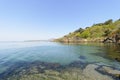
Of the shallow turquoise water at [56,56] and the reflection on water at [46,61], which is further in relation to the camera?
the shallow turquoise water at [56,56]

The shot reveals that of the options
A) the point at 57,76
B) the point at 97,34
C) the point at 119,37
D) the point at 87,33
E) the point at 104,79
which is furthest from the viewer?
the point at 87,33

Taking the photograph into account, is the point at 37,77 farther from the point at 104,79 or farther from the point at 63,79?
the point at 104,79

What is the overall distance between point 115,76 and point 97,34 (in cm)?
14001

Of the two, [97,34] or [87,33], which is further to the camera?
[87,33]

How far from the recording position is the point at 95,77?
1822 centimetres

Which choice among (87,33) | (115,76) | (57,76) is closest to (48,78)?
(57,76)

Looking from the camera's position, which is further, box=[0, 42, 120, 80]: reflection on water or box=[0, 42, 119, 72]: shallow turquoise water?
box=[0, 42, 119, 72]: shallow turquoise water

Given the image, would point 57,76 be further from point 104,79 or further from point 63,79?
point 104,79

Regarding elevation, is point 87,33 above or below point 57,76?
above

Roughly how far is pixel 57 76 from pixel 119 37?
3841 inches

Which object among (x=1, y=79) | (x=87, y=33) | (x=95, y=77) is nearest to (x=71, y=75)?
(x=95, y=77)

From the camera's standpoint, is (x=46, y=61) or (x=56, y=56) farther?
(x=56, y=56)

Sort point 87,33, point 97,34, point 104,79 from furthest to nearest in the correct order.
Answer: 1. point 87,33
2. point 97,34
3. point 104,79

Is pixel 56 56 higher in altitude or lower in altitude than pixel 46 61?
higher
